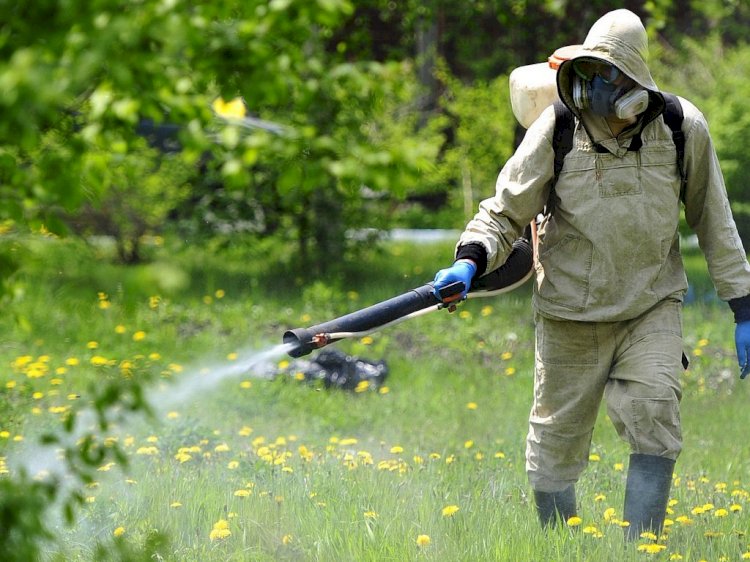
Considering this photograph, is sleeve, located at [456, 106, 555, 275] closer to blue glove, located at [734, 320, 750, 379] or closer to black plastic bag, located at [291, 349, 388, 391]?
blue glove, located at [734, 320, 750, 379]

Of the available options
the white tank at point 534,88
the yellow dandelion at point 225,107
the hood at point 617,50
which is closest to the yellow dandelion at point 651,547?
the hood at point 617,50

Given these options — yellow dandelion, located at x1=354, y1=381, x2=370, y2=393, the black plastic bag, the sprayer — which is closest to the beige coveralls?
the sprayer

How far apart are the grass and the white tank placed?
1370mm

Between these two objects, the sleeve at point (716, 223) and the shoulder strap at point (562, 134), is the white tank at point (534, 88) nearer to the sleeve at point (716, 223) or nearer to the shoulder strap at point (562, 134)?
the shoulder strap at point (562, 134)

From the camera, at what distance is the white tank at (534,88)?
13.4 feet

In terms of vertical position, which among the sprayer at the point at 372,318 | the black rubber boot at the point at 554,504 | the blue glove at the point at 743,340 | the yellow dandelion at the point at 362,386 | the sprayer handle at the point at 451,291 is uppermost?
the sprayer handle at the point at 451,291

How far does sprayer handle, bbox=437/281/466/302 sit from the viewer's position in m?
3.69

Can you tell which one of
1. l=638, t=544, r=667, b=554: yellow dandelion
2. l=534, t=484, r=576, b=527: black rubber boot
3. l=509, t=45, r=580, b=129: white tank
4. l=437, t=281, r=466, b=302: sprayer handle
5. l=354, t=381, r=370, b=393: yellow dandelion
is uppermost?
l=509, t=45, r=580, b=129: white tank

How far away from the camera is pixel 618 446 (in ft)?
18.2

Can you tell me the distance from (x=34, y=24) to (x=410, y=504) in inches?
105

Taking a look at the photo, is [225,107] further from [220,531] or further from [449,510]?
[449,510]

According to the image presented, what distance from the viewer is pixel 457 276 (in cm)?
373

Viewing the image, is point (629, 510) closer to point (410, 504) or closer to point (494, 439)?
point (410, 504)

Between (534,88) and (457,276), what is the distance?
800mm
